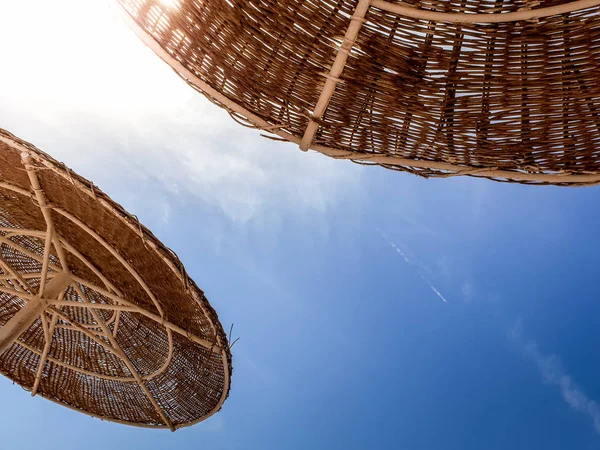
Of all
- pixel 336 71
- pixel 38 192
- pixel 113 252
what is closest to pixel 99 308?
pixel 113 252

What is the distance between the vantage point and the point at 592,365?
37.0 feet

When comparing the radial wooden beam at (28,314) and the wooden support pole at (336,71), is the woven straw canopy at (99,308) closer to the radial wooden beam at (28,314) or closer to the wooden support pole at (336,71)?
the radial wooden beam at (28,314)

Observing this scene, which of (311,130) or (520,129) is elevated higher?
(520,129)

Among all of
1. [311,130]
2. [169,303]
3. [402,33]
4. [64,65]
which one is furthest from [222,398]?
[64,65]

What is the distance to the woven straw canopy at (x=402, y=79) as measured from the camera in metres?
1.83

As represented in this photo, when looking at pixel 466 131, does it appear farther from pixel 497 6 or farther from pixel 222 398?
pixel 222 398

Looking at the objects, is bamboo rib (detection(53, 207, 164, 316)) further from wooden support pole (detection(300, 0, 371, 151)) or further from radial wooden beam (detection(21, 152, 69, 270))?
wooden support pole (detection(300, 0, 371, 151))

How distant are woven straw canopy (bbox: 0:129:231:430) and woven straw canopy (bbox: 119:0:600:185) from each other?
1286 mm

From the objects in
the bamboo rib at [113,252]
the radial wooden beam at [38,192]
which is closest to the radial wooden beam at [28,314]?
the radial wooden beam at [38,192]

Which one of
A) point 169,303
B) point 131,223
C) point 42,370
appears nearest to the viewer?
point 131,223

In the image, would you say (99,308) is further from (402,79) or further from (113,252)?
(402,79)

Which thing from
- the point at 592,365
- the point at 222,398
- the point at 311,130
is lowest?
the point at 222,398

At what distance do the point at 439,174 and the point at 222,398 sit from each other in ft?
10.1

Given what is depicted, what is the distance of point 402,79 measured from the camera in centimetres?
201
